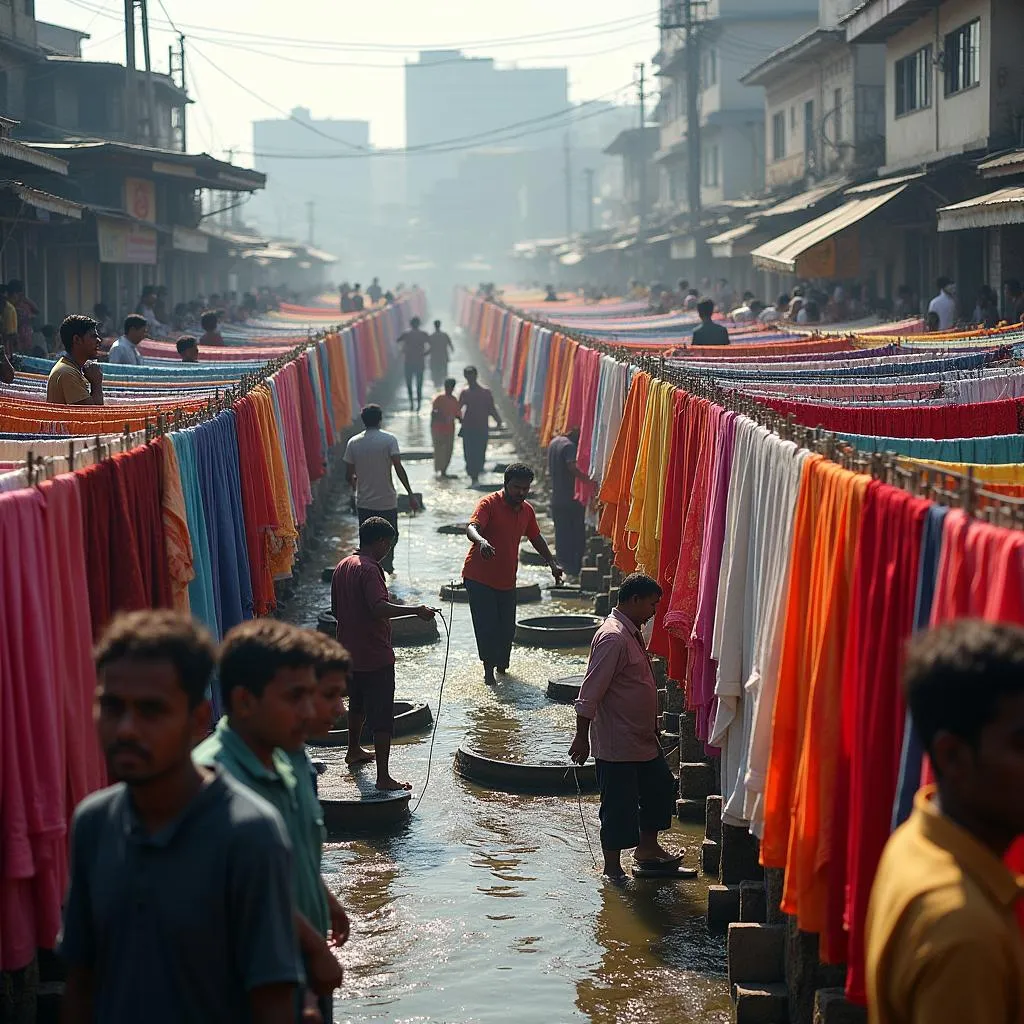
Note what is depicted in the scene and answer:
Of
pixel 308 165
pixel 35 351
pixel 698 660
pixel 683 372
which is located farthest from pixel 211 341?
pixel 308 165

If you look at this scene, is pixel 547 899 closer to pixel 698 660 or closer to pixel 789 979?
pixel 698 660

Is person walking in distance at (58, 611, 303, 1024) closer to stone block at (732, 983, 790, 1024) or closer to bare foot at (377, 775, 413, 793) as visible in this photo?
stone block at (732, 983, 790, 1024)

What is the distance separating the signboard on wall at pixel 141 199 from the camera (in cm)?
2933

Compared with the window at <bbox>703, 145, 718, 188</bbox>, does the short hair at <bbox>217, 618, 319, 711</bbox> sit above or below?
below

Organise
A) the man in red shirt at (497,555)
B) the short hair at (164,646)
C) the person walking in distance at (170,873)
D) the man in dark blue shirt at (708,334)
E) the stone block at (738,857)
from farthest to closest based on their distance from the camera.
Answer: the man in dark blue shirt at (708,334) < the man in red shirt at (497,555) < the stone block at (738,857) < the short hair at (164,646) < the person walking in distance at (170,873)

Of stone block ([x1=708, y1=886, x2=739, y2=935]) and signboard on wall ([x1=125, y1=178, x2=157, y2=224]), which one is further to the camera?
signboard on wall ([x1=125, y1=178, x2=157, y2=224])

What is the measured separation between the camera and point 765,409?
26.5 ft

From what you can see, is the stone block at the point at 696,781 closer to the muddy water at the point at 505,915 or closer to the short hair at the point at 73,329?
the muddy water at the point at 505,915

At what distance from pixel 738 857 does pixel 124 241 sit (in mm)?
20826

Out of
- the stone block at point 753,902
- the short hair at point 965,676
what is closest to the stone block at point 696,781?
the stone block at point 753,902

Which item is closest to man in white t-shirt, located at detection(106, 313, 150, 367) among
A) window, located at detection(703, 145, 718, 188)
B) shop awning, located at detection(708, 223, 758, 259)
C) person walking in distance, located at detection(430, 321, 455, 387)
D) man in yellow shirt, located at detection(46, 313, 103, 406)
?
man in yellow shirt, located at detection(46, 313, 103, 406)

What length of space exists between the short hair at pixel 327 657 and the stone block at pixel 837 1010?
251cm

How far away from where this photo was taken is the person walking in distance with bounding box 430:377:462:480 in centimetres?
2448

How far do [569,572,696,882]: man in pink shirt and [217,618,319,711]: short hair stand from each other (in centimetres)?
448
